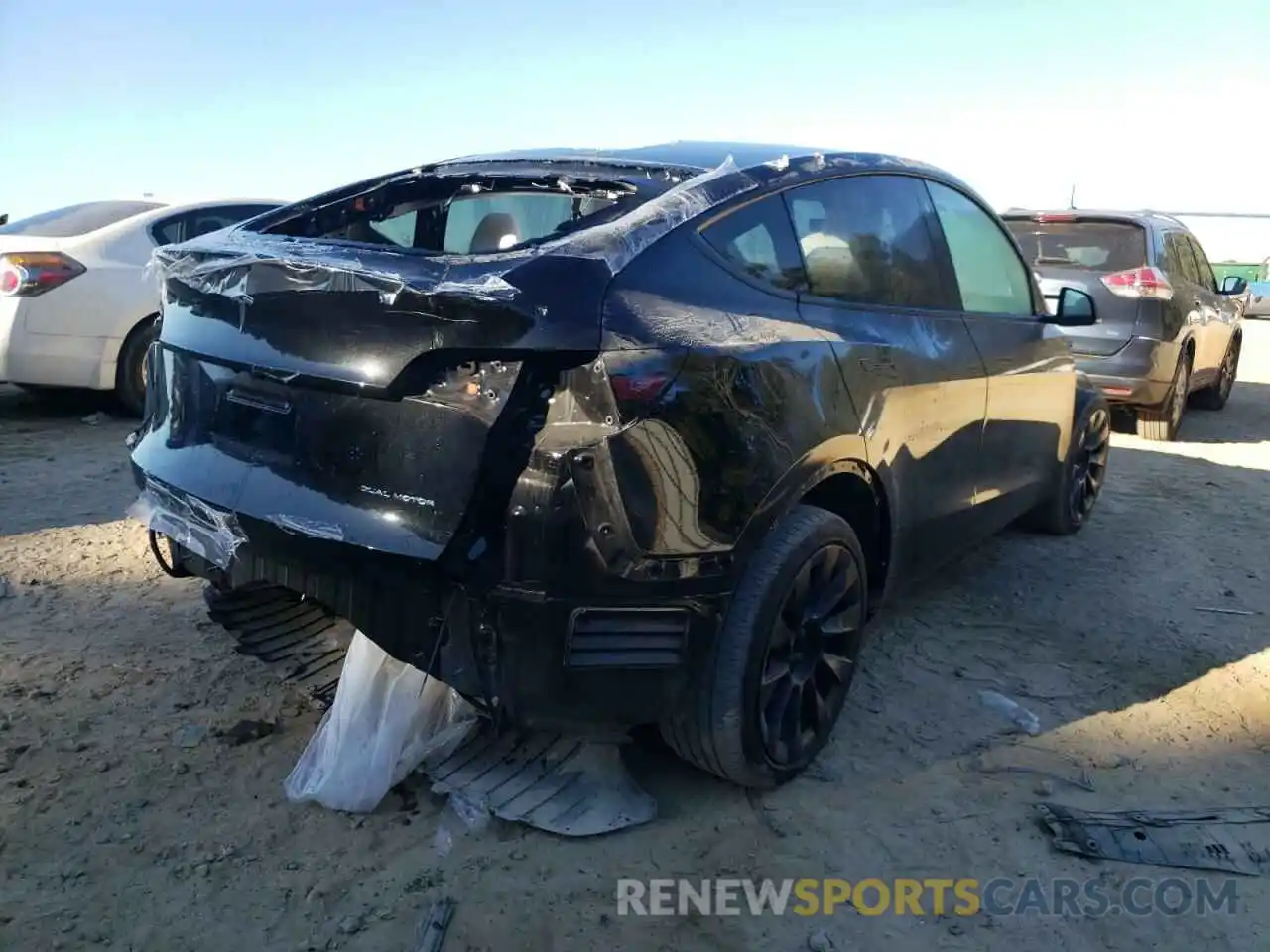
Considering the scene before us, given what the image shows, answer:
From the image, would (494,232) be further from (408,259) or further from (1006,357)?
(1006,357)

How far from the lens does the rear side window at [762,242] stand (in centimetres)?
262

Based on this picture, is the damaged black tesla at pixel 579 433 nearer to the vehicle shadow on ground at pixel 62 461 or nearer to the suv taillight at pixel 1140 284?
the vehicle shadow on ground at pixel 62 461

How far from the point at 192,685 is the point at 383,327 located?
164 centimetres

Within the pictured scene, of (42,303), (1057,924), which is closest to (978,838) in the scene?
(1057,924)

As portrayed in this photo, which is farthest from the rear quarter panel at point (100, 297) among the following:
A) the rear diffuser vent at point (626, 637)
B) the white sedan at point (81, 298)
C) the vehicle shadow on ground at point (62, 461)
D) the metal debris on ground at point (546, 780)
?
the rear diffuser vent at point (626, 637)

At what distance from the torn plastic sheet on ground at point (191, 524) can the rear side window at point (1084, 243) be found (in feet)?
21.2

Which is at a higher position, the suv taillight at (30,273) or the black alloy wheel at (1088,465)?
the suv taillight at (30,273)

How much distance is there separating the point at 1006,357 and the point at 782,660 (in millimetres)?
1797

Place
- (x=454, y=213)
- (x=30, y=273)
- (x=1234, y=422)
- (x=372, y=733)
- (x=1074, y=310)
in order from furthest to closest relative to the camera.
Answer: (x=1234, y=422) → (x=30, y=273) → (x=1074, y=310) → (x=454, y=213) → (x=372, y=733)

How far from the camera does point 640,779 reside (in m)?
2.87

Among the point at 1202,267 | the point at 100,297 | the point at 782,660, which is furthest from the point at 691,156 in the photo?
the point at 1202,267

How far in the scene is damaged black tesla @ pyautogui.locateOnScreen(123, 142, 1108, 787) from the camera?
7.20 ft

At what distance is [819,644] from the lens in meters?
2.90

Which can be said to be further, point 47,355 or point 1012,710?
point 47,355
